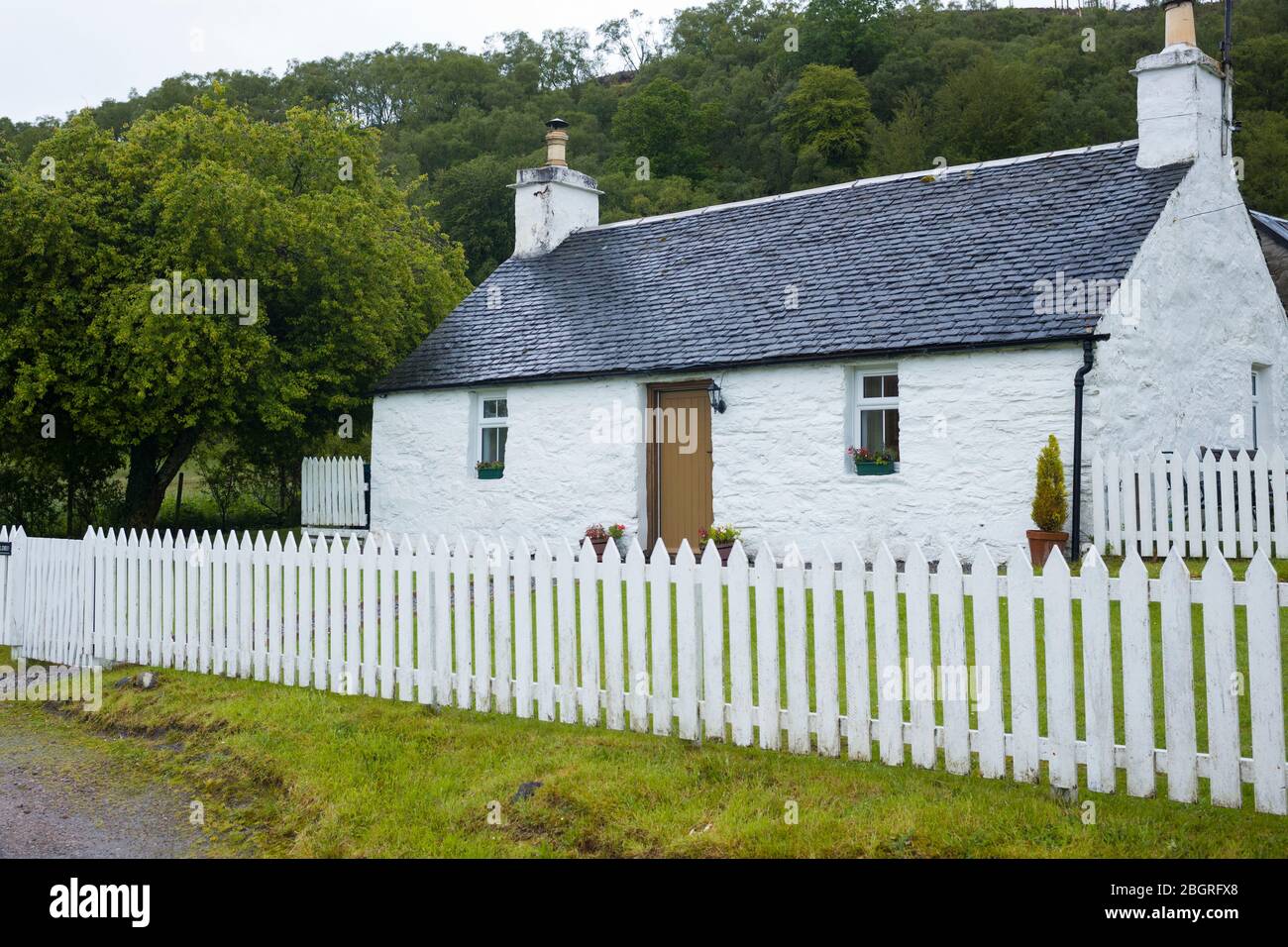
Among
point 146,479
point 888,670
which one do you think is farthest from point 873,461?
point 146,479

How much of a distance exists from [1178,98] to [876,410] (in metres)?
5.37

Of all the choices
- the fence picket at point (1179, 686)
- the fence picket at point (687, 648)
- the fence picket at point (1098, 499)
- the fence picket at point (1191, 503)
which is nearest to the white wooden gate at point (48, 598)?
the fence picket at point (687, 648)

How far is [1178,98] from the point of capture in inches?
512

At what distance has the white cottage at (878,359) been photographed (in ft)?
39.2

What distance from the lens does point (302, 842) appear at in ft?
15.8

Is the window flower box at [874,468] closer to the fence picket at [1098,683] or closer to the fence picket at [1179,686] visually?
the fence picket at [1098,683]

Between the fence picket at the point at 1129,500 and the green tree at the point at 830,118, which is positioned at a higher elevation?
the green tree at the point at 830,118

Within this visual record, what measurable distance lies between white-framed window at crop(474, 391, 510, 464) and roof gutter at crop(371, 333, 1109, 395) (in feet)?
1.57

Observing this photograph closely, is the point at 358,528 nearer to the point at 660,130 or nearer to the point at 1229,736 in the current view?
the point at 1229,736

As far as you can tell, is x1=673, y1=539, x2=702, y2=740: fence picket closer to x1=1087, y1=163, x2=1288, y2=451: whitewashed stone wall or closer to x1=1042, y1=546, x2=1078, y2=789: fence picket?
x1=1042, y1=546, x2=1078, y2=789: fence picket

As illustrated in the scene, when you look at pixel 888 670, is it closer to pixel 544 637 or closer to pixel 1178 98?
pixel 544 637

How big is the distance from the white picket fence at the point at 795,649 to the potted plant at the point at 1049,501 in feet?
10.8
